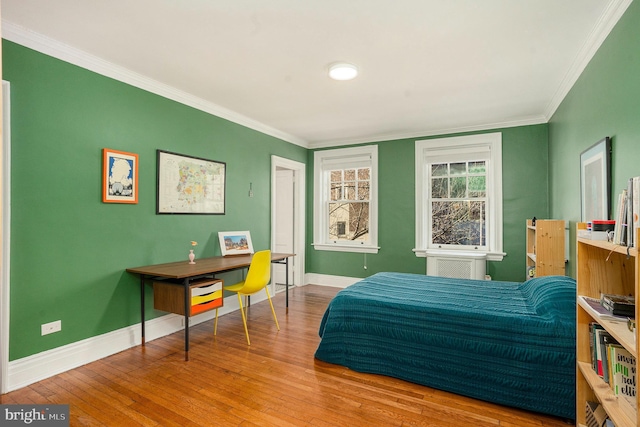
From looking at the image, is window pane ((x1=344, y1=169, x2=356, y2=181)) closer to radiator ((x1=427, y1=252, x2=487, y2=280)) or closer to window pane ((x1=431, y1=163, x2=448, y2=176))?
window pane ((x1=431, y1=163, x2=448, y2=176))

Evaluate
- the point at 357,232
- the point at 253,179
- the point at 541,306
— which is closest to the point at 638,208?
the point at 541,306

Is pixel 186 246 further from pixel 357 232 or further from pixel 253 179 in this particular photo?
pixel 357 232

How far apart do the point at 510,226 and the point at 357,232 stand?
90.7 inches

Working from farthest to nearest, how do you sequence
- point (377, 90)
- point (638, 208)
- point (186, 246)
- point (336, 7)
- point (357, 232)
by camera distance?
point (357, 232) → point (186, 246) → point (377, 90) → point (336, 7) → point (638, 208)

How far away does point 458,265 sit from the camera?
16.0 feet

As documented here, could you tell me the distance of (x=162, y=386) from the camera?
2.60 m

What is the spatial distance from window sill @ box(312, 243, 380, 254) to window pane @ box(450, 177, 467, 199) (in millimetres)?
1454

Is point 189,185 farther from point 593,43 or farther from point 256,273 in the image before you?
point 593,43

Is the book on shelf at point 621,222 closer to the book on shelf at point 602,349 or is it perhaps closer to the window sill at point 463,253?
the book on shelf at point 602,349

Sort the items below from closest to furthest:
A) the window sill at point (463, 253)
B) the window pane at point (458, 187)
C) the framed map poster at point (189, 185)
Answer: the framed map poster at point (189, 185) → the window sill at point (463, 253) → the window pane at point (458, 187)

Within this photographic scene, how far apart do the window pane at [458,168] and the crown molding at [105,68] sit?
3.03 m

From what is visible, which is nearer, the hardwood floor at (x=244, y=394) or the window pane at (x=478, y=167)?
the hardwood floor at (x=244, y=394)

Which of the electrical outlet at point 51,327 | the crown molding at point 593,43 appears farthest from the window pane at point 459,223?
the electrical outlet at point 51,327

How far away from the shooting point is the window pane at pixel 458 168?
5.19 metres
